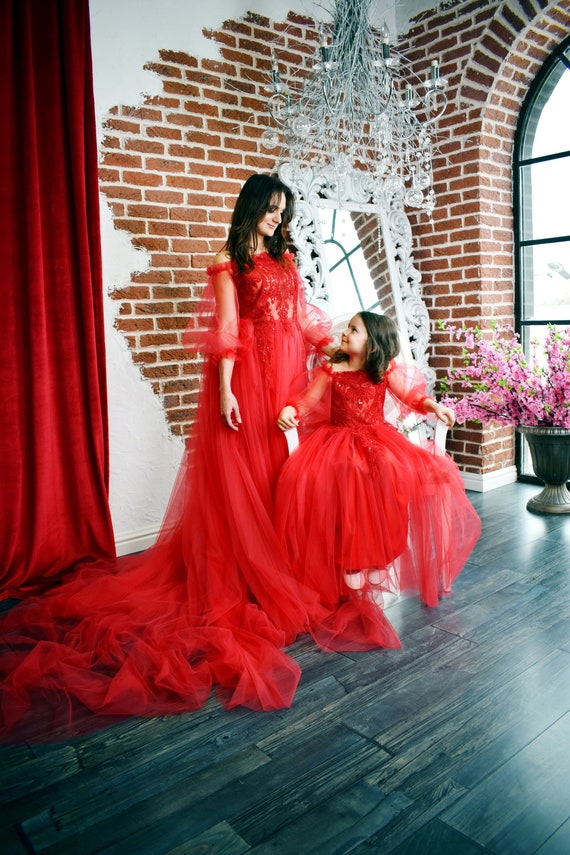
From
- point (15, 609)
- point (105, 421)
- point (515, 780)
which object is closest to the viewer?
point (515, 780)

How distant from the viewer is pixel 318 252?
3607mm

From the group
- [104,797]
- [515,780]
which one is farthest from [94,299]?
[515,780]

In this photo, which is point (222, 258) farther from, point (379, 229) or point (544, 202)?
point (544, 202)

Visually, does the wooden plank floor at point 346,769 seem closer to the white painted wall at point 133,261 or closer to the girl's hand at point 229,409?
the girl's hand at point 229,409

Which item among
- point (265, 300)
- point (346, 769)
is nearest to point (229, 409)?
point (265, 300)

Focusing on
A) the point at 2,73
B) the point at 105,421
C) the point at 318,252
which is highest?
the point at 2,73

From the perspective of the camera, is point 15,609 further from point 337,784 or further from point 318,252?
point 318,252

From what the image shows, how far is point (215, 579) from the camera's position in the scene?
95.6 inches

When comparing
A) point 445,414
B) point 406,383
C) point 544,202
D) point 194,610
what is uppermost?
point 544,202

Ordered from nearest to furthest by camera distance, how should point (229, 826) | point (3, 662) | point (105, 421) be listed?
Answer: point (229, 826) → point (3, 662) → point (105, 421)

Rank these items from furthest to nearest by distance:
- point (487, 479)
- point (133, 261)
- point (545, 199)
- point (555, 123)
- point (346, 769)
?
point (487, 479) < point (545, 199) < point (555, 123) < point (133, 261) < point (346, 769)

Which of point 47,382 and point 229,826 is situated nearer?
point 229,826

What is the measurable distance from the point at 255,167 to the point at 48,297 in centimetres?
135

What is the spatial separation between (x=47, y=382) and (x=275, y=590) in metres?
1.33
